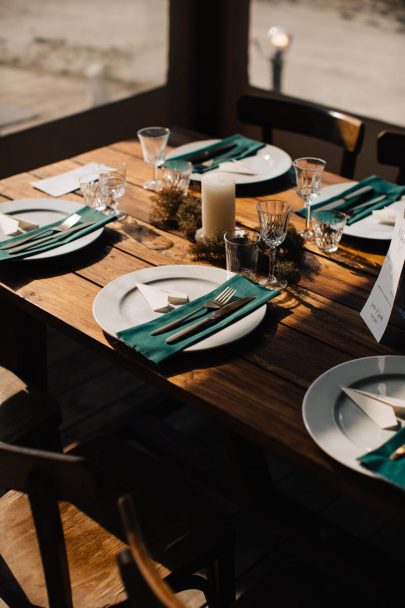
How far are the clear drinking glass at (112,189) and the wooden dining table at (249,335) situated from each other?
0.15 feet

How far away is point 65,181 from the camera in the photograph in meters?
2.02

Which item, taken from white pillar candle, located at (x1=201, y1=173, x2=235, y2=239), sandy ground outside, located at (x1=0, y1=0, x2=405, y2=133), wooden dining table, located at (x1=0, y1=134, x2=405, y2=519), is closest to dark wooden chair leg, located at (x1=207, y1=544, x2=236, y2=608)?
wooden dining table, located at (x1=0, y1=134, x2=405, y2=519)

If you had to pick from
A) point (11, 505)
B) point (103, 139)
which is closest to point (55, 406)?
point (11, 505)

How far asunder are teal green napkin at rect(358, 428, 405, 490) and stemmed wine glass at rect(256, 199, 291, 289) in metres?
0.52

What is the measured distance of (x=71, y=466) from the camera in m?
0.95

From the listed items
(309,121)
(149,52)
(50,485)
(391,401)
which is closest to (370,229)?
(391,401)

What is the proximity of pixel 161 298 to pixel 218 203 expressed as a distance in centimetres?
31

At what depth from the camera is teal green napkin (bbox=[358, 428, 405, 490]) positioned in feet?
3.37

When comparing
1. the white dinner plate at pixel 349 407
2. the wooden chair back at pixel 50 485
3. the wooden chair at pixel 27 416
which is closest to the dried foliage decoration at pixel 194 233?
the white dinner plate at pixel 349 407

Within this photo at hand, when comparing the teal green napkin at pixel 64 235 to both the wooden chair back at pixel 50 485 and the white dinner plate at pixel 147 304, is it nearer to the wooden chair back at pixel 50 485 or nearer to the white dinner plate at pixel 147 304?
the white dinner plate at pixel 147 304

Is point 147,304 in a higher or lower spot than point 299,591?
higher

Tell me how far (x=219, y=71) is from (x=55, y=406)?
8.24 feet

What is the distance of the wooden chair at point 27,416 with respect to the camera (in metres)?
1.58

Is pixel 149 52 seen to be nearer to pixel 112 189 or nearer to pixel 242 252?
pixel 112 189
